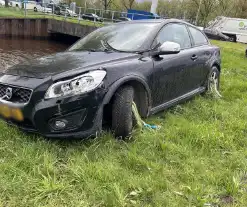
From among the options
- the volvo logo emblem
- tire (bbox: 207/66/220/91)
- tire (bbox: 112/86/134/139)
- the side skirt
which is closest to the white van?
tire (bbox: 207/66/220/91)

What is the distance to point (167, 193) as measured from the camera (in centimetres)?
253

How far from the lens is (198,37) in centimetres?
527

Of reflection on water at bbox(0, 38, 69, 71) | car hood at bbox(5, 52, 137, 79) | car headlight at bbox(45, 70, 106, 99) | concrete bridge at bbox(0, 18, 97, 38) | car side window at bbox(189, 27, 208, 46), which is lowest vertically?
reflection on water at bbox(0, 38, 69, 71)

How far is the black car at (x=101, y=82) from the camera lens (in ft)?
9.61

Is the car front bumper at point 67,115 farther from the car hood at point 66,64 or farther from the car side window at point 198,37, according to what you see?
the car side window at point 198,37

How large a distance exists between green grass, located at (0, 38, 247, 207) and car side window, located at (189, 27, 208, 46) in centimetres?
185

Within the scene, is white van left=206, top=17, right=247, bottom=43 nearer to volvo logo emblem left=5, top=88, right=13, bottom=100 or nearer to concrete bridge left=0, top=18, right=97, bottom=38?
concrete bridge left=0, top=18, right=97, bottom=38

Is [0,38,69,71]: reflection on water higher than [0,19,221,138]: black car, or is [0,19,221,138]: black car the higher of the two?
[0,19,221,138]: black car

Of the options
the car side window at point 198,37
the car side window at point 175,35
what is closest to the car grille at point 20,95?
the car side window at point 175,35

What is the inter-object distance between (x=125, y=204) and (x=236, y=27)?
104 feet

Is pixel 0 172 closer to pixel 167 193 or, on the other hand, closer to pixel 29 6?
pixel 167 193

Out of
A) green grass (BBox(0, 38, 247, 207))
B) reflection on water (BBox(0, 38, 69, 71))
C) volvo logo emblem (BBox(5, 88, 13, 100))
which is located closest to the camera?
green grass (BBox(0, 38, 247, 207))

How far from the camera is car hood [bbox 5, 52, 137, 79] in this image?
3.11 meters

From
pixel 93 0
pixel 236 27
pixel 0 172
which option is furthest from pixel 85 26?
pixel 93 0
